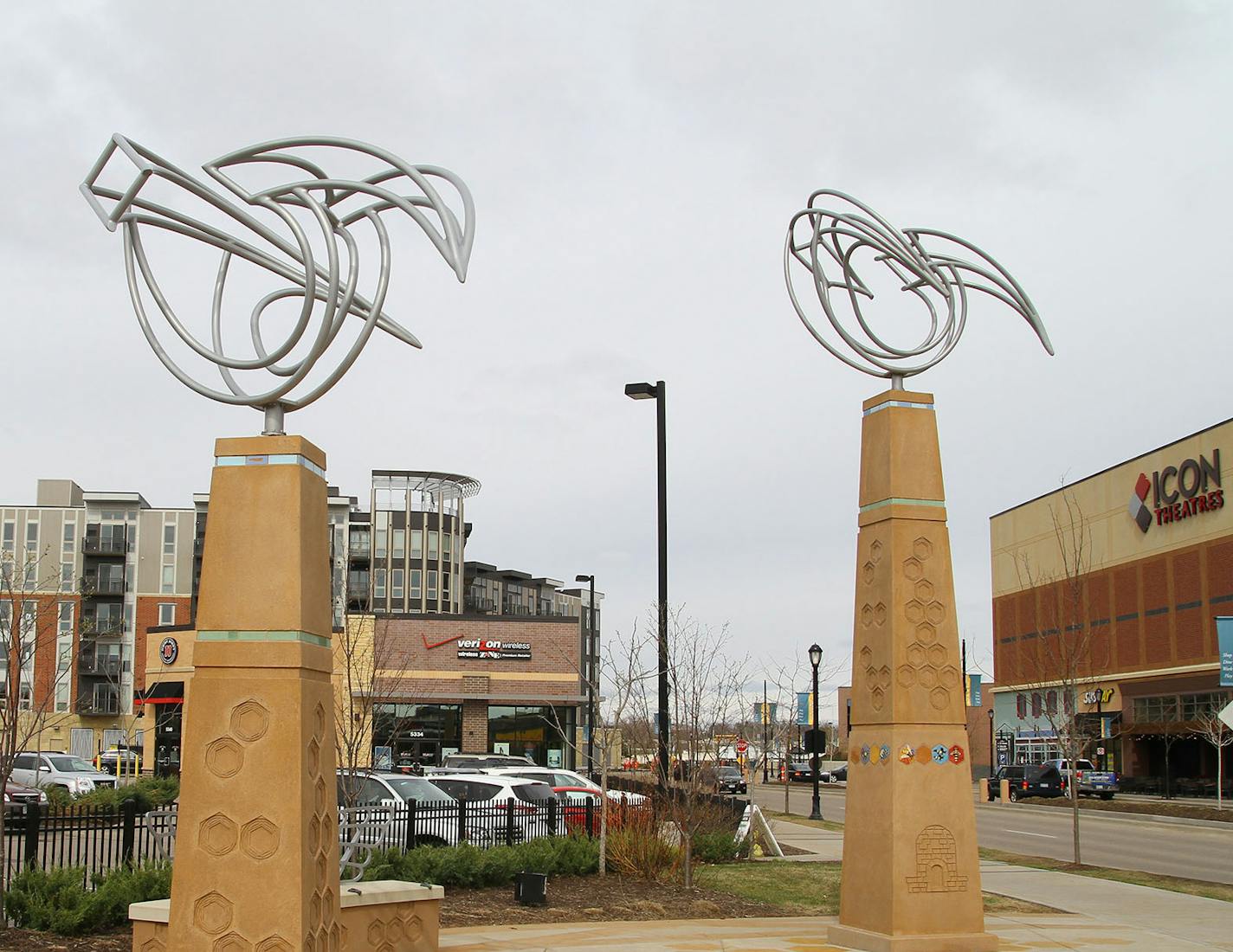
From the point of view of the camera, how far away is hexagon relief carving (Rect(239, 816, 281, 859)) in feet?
27.8

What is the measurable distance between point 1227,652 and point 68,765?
3320 centimetres

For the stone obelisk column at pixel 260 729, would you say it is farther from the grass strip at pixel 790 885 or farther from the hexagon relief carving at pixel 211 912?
the grass strip at pixel 790 885

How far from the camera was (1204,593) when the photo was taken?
56.2m

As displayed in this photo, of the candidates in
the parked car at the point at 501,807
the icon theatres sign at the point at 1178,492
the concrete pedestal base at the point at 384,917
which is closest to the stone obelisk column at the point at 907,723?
the concrete pedestal base at the point at 384,917

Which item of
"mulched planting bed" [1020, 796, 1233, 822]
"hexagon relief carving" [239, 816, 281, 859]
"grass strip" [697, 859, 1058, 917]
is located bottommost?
"mulched planting bed" [1020, 796, 1233, 822]

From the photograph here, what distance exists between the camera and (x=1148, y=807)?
1740 inches

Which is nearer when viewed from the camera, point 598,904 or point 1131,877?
point 598,904

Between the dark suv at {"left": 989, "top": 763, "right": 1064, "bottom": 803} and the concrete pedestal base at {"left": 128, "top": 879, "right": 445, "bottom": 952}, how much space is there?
144 feet

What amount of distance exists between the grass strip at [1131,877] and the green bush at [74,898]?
1331cm

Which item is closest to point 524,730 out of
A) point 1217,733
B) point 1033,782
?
point 1033,782

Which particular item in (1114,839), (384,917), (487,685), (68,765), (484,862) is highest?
(487,685)

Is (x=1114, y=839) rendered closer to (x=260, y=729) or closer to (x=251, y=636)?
(x=260, y=729)

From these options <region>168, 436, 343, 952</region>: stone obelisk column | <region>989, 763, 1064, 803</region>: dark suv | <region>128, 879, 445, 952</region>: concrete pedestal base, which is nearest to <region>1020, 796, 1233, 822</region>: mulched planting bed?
<region>989, 763, 1064, 803</region>: dark suv

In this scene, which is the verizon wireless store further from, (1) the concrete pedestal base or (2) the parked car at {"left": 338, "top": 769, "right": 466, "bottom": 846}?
(1) the concrete pedestal base
